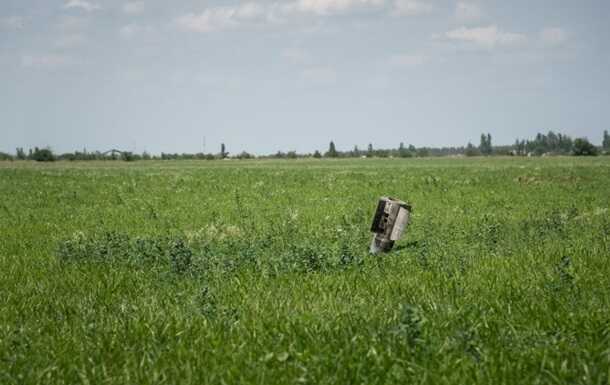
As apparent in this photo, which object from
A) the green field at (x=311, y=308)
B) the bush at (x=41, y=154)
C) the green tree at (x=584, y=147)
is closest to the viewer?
the green field at (x=311, y=308)

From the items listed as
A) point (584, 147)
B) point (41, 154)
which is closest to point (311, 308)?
point (41, 154)

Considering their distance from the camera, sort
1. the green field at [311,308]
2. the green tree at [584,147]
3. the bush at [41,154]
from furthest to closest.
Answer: the green tree at [584,147] < the bush at [41,154] < the green field at [311,308]

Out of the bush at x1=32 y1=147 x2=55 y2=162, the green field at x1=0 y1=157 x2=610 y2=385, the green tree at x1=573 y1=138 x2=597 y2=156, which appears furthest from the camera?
the green tree at x1=573 y1=138 x2=597 y2=156

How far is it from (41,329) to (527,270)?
544cm

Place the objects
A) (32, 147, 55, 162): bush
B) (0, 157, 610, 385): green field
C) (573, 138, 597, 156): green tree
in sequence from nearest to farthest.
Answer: (0, 157, 610, 385): green field → (32, 147, 55, 162): bush → (573, 138, 597, 156): green tree

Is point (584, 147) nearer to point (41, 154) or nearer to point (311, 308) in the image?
point (41, 154)

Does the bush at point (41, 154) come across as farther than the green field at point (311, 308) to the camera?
Yes

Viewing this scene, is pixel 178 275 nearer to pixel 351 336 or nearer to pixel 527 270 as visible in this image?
pixel 351 336

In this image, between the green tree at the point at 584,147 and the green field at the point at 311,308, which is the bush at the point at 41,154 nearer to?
the green field at the point at 311,308

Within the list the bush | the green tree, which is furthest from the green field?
the green tree

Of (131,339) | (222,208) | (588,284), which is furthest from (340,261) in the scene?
(222,208)

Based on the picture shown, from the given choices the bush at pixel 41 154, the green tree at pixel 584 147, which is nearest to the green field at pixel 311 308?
the bush at pixel 41 154

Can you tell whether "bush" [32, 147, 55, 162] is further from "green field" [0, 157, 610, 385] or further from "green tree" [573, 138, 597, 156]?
"green tree" [573, 138, 597, 156]

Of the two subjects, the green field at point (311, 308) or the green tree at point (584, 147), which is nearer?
the green field at point (311, 308)
